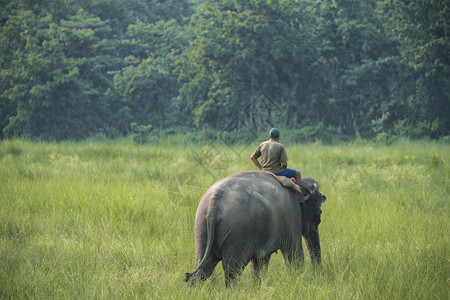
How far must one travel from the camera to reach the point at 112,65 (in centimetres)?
→ 2598

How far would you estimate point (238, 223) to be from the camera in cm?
400

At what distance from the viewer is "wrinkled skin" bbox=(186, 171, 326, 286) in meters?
4.01

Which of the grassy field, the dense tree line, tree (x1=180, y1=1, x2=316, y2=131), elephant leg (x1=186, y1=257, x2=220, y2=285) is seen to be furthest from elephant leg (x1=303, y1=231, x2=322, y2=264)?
tree (x1=180, y1=1, x2=316, y2=131)

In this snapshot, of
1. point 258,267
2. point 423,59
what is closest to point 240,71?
point 423,59

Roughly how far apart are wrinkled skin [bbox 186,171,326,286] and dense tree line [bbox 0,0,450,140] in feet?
58.8

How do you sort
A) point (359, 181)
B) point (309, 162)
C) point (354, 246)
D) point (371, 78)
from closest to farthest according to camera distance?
point (354, 246) → point (359, 181) → point (309, 162) → point (371, 78)

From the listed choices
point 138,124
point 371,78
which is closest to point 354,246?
point 371,78

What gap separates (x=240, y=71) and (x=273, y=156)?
19197 millimetres

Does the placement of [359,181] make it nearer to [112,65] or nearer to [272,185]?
[272,185]

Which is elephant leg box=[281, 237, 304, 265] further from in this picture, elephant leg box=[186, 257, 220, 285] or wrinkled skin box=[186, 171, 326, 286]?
elephant leg box=[186, 257, 220, 285]

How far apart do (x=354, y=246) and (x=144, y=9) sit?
26.8 m

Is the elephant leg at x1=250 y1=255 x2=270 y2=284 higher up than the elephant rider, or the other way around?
the elephant rider

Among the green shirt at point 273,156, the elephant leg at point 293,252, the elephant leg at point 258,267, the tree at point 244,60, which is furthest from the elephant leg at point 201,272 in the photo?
the tree at point 244,60

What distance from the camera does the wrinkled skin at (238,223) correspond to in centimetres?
401
